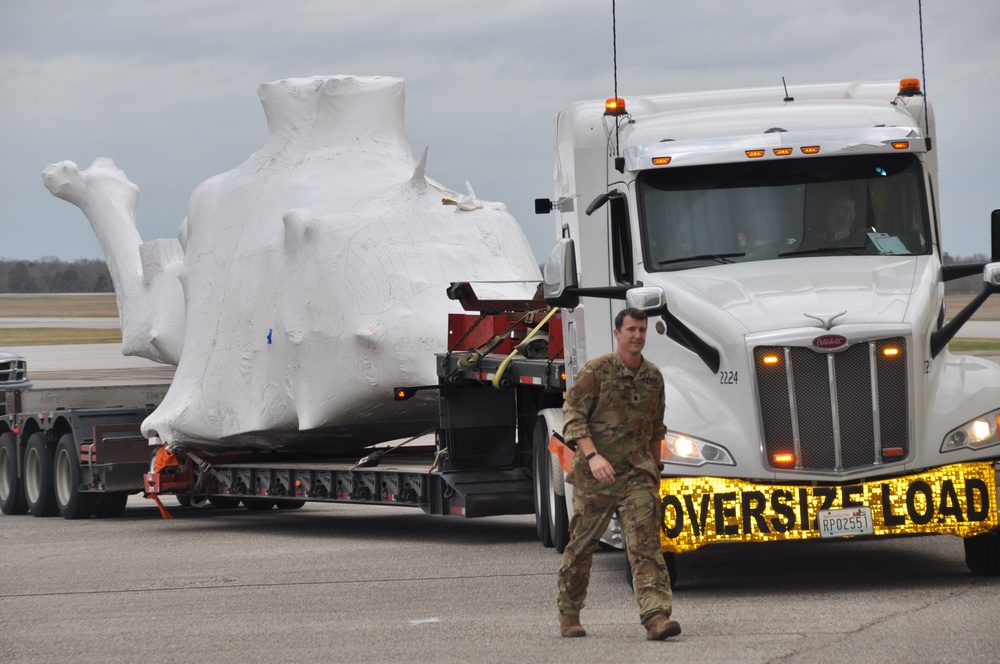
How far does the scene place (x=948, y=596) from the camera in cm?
949

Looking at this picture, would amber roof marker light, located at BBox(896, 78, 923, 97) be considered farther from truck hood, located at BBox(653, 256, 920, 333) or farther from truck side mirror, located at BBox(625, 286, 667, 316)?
truck side mirror, located at BBox(625, 286, 667, 316)

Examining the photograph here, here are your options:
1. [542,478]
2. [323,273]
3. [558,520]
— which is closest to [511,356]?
[542,478]

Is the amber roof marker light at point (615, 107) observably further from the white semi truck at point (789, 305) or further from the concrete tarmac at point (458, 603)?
the concrete tarmac at point (458, 603)

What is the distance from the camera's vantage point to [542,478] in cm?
1326

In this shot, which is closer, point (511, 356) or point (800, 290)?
point (800, 290)

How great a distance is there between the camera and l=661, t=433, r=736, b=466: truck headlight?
9.72 m

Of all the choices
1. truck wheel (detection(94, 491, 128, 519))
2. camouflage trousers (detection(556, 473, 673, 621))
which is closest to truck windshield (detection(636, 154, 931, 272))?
camouflage trousers (detection(556, 473, 673, 621))

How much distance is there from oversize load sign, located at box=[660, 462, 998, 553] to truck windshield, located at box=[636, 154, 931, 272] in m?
1.63

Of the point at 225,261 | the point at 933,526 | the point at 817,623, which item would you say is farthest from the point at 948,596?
the point at 225,261

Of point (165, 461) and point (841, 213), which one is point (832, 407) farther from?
point (165, 461)

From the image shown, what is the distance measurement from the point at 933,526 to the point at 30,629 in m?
5.44

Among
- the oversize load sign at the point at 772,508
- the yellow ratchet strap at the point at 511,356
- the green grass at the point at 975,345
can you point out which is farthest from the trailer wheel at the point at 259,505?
the green grass at the point at 975,345

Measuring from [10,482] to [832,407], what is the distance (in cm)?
1461

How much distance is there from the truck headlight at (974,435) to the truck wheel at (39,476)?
13.4 metres
